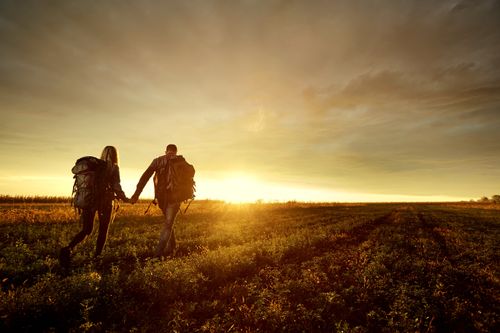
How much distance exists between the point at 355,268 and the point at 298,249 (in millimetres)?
2662

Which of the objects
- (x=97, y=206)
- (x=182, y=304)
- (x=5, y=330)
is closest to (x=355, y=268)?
(x=182, y=304)

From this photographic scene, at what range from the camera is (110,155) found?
8367 mm

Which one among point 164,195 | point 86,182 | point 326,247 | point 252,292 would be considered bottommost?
point 252,292

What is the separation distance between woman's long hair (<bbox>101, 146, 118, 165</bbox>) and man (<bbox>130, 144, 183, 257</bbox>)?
1055mm

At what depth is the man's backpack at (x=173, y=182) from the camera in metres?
9.13

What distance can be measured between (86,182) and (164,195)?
2061mm

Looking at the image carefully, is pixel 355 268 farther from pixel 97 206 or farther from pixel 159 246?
pixel 97 206

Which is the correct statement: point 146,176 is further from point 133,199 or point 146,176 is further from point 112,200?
point 112,200

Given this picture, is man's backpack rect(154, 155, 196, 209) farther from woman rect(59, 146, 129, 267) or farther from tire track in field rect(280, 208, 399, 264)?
tire track in field rect(280, 208, 399, 264)

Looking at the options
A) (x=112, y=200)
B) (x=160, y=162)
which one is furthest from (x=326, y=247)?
(x=112, y=200)

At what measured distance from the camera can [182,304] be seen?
5.62m

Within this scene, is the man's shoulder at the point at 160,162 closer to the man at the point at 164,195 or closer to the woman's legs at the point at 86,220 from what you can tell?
the man at the point at 164,195

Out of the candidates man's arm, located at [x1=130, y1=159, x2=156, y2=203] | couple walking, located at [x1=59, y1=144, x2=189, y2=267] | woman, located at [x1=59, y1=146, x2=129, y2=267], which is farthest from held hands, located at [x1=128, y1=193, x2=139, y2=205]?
man's arm, located at [x1=130, y1=159, x2=156, y2=203]

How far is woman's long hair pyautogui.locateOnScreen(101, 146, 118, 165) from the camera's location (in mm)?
8336
